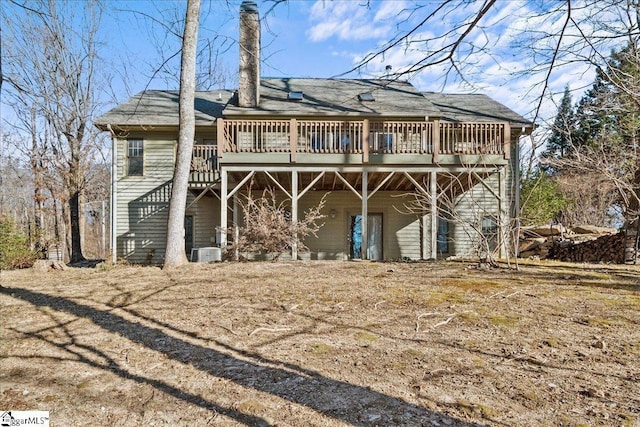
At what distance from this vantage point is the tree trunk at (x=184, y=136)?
7.75 metres

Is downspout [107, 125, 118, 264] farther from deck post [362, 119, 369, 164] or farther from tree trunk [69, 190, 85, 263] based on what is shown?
deck post [362, 119, 369, 164]

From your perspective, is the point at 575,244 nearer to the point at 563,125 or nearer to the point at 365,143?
the point at 563,125

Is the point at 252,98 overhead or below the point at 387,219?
overhead

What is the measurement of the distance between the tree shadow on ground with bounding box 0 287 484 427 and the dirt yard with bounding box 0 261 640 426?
0.01 meters

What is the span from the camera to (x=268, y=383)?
96.7 inches

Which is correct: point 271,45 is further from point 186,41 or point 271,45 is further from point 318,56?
point 186,41

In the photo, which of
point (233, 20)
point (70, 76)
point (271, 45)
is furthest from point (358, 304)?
point (70, 76)

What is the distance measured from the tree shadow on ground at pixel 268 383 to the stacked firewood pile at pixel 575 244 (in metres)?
8.33

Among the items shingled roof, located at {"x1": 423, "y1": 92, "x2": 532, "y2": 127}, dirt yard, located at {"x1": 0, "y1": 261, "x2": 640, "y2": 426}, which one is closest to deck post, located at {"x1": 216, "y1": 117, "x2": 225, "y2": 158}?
dirt yard, located at {"x1": 0, "y1": 261, "x2": 640, "y2": 426}

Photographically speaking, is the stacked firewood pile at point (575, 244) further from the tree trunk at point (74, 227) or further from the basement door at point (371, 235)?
the tree trunk at point (74, 227)

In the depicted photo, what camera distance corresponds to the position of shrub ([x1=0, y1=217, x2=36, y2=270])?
10.6 metres

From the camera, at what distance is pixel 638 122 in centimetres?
762

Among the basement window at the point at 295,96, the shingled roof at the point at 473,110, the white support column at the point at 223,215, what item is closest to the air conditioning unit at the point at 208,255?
the white support column at the point at 223,215

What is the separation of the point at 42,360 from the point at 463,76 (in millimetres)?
4712
